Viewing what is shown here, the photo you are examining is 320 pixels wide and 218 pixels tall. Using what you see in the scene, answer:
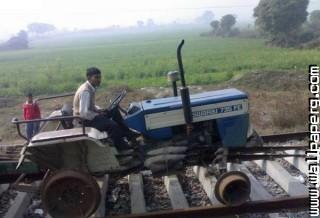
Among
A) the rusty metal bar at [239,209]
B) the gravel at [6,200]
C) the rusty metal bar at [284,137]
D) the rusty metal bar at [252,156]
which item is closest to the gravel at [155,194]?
the rusty metal bar at [239,209]

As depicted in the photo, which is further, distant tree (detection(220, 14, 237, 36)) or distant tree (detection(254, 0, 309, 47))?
distant tree (detection(220, 14, 237, 36))

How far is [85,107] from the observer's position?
5.69 metres

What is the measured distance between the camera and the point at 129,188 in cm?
687

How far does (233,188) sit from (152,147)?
1.19 metres

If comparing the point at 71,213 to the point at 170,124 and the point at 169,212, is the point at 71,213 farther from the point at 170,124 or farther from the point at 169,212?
the point at 170,124

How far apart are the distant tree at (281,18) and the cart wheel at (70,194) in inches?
2072

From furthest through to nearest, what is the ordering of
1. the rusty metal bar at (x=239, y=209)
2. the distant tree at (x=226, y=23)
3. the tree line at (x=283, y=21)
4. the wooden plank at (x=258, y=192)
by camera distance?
the distant tree at (x=226, y=23)
the tree line at (x=283, y=21)
the wooden plank at (x=258, y=192)
the rusty metal bar at (x=239, y=209)

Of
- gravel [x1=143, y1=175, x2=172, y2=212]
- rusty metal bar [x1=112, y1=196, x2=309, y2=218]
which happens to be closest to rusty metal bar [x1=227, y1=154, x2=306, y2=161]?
rusty metal bar [x1=112, y1=196, x2=309, y2=218]

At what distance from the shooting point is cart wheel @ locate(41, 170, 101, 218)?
5516mm

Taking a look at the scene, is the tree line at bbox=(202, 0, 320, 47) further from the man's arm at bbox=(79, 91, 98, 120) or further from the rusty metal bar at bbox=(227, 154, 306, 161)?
the man's arm at bbox=(79, 91, 98, 120)

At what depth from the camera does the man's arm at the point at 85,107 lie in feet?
18.5

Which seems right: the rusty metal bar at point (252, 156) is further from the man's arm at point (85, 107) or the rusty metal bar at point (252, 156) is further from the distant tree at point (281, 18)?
the distant tree at point (281, 18)

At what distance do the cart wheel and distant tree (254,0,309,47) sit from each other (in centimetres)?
5264

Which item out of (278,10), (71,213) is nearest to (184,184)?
(71,213)
